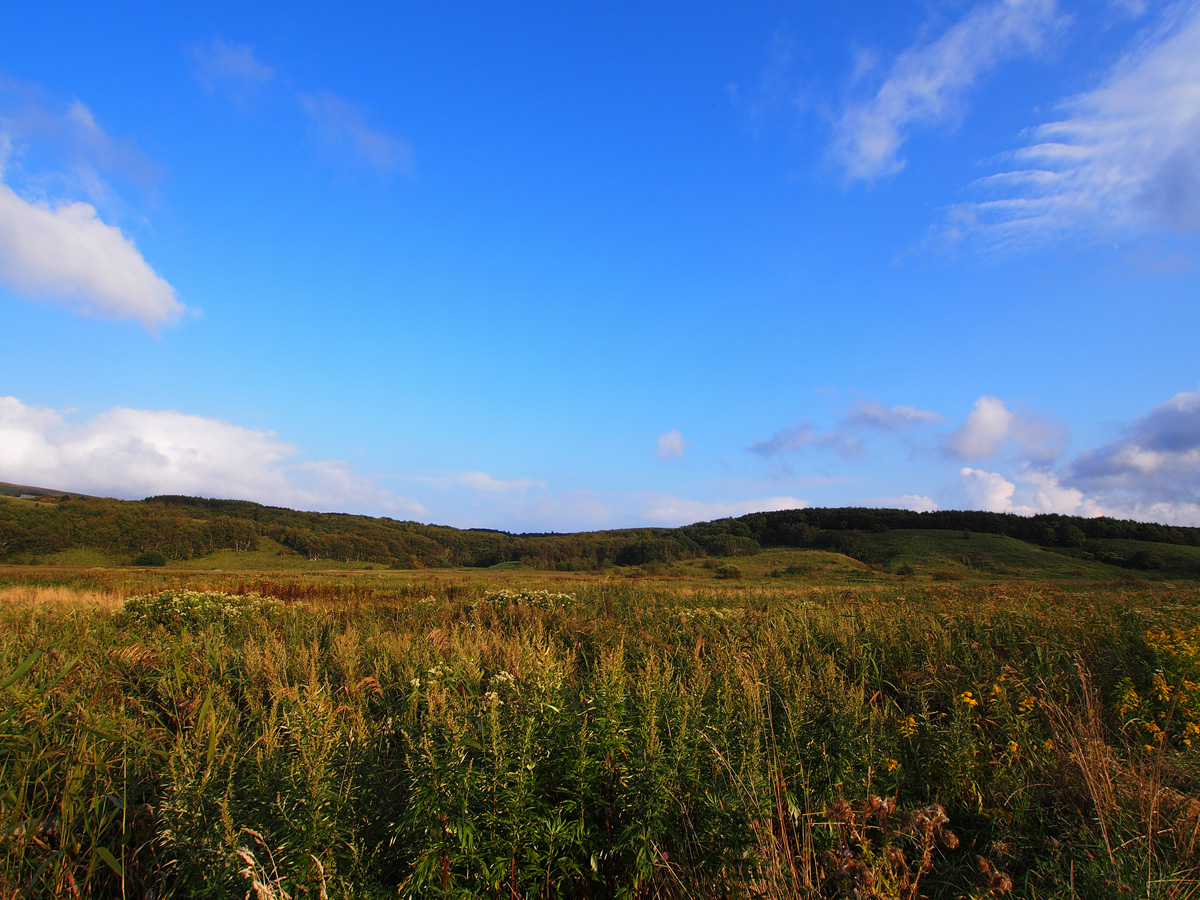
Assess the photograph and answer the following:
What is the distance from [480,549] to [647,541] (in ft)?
170

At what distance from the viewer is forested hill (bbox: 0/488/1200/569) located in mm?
84000

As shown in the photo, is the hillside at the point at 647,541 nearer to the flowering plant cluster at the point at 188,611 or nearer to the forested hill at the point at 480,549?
the forested hill at the point at 480,549

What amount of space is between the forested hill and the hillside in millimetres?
251

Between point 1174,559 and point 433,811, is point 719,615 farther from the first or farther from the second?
point 1174,559

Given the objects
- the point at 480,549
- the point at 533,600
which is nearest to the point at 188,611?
the point at 533,600

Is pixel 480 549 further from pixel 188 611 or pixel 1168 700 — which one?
pixel 1168 700

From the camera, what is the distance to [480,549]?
139 metres

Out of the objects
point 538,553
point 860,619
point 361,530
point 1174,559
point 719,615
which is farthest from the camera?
point 361,530

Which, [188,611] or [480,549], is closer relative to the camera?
[188,611]

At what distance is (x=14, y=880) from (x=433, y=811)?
1912 millimetres

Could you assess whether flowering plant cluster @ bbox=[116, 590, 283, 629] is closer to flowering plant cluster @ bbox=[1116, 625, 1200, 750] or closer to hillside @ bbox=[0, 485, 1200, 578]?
flowering plant cluster @ bbox=[1116, 625, 1200, 750]

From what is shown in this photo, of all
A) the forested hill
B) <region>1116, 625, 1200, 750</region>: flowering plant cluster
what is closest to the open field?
<region>1116, 625, 1200, 750</region>: flowering plant cluster

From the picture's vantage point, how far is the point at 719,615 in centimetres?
1106

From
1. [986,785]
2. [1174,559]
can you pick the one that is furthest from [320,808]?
[1174,559]
